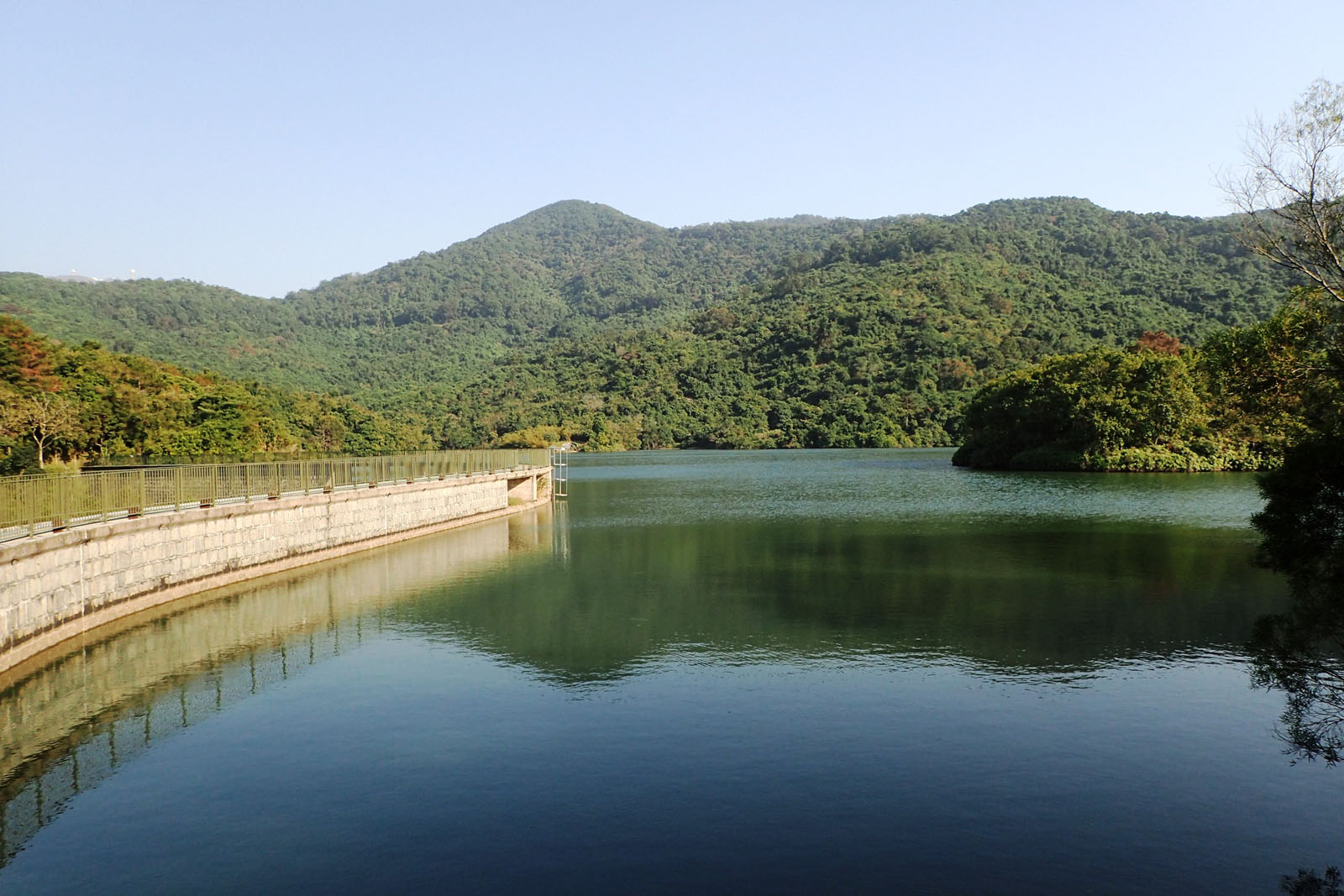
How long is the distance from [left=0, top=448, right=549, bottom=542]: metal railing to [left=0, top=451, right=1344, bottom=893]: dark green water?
291 cm

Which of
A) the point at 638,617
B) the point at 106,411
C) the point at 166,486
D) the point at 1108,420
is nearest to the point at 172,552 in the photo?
the point at 166,486

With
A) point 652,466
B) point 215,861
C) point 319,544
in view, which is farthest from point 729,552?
point 652,466

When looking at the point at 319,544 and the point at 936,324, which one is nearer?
the point at 319,544

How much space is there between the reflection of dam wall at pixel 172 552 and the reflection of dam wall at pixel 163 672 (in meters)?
0.61

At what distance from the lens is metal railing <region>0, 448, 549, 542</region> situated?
64.0ft

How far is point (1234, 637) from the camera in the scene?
20.6 m

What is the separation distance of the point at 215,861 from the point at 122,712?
6817 mm

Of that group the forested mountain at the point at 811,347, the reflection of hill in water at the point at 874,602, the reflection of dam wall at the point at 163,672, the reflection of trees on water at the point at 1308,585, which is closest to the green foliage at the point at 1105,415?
the reflection of hill in water at the point at 874,602

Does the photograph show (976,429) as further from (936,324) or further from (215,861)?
(215,861)

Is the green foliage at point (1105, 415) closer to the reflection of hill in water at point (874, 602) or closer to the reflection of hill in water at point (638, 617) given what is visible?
the reflection of hill in water at point (874, 602)

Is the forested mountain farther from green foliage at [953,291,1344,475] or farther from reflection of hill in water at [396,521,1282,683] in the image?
reflection of hill in water at [396,521,1282,683]

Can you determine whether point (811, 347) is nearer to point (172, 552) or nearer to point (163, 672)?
point (172, 552)

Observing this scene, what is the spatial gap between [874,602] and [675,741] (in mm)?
12127

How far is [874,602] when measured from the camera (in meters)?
25.2
